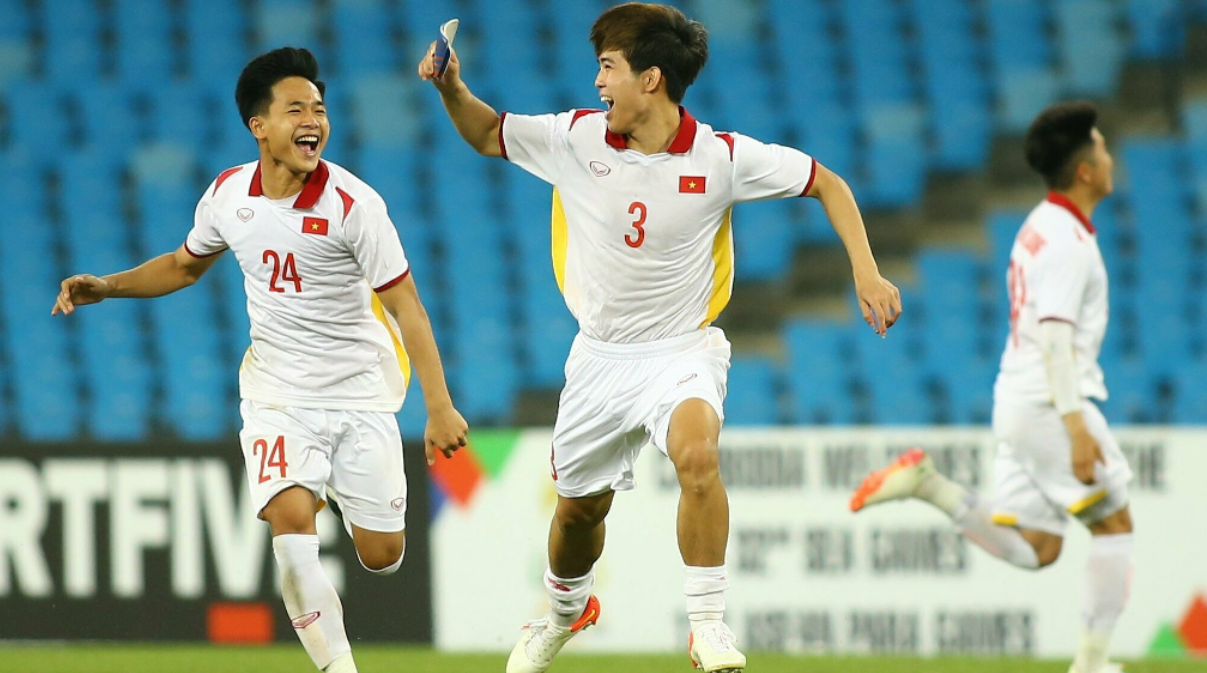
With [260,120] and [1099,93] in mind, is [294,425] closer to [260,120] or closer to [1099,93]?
[260,120]

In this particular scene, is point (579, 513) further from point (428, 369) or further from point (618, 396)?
point (428, 369)

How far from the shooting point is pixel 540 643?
546cm

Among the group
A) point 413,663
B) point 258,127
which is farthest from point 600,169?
point 413,663

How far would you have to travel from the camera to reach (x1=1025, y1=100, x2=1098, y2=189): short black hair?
569 cm

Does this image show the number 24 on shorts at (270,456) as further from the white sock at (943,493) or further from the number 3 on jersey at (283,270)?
the white sock at (943,493)

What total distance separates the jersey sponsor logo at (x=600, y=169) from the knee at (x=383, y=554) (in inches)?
55.8

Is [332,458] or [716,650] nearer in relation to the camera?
[716,650]

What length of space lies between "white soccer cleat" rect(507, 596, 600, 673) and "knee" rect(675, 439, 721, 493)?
1052 mm

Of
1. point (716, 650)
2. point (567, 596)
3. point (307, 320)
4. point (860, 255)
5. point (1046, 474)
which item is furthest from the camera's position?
point (1046, 474)

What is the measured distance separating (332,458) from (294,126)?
1.10 metres

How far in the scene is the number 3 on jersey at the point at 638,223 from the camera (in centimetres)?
493

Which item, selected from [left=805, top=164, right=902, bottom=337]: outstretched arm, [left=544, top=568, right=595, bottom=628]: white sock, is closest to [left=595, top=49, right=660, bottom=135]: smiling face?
[left=805, top=164, right=902, bottom=337]: outstretched arm

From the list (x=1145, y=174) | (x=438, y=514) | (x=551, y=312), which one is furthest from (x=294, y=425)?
(x=1145, y=174)

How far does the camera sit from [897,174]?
30.2 ft
